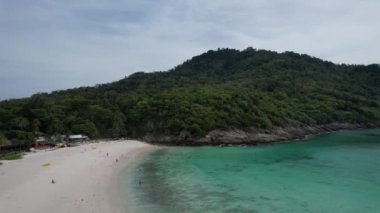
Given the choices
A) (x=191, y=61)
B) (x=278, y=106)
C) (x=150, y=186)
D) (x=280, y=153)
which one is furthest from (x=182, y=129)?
(x=191, y=61)

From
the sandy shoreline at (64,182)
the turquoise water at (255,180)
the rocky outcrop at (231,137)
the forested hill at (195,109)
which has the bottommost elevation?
the turquoise water at (255,180)

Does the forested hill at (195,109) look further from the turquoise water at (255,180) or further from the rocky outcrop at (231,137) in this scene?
the turquoise water at (255,180)

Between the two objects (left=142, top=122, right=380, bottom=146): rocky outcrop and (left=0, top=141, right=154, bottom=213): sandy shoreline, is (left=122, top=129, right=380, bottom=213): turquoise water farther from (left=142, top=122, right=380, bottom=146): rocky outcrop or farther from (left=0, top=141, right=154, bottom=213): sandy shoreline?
(left=142, top=122, right=380, bottom=146): rocky outcrop

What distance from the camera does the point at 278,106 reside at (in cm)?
9138

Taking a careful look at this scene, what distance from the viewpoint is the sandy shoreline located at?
958 inches

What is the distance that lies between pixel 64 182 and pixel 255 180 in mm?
17189

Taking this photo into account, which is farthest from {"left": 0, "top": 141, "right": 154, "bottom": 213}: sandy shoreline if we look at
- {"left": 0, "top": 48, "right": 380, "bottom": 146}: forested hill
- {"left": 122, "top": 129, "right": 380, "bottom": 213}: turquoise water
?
{"left": 0, "top": 48, "right": 380, "bottom": 146}: forested hill

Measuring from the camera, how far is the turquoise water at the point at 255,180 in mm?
26469

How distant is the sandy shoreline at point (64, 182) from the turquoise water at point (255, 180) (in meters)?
1.82

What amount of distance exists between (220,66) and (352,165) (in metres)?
118

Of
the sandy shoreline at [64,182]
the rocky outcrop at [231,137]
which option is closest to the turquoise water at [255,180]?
the sandy shoreline at [64,182]

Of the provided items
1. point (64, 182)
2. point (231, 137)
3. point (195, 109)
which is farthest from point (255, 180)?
point (195, 109)

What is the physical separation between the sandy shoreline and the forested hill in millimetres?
13980

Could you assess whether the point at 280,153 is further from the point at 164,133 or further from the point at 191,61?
the point at 191,61
